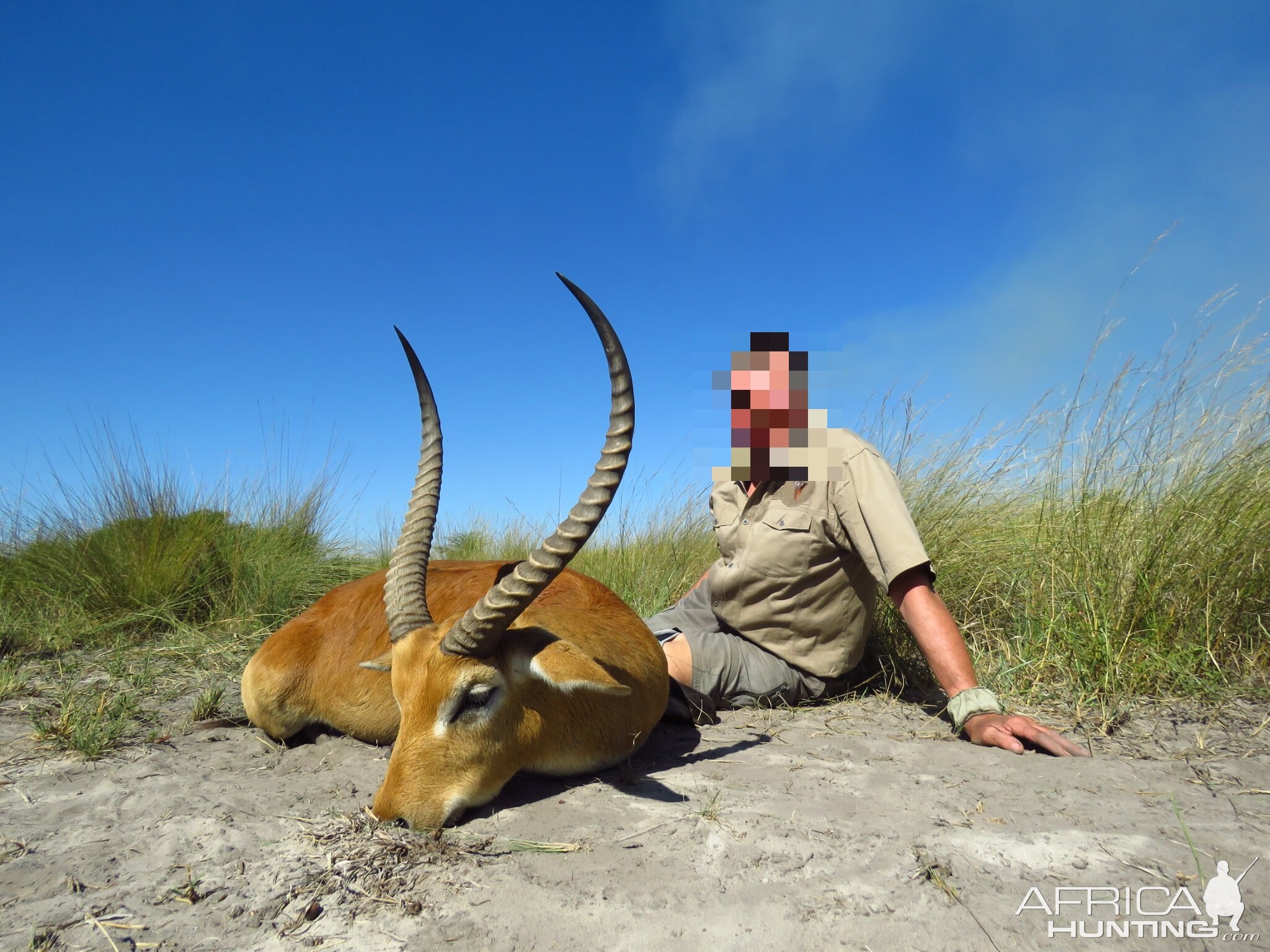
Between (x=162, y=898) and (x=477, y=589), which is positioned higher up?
(x=477, y=589)

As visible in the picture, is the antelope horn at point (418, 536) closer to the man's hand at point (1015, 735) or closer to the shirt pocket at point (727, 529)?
the shirt pocket at point (727, 529)

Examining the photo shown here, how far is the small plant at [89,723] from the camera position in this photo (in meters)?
3.38

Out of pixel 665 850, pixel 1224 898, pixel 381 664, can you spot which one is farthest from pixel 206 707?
pixel 1224 898

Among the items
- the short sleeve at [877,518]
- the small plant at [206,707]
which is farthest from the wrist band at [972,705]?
the small plant at [206,707]

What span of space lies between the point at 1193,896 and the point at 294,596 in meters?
6.59

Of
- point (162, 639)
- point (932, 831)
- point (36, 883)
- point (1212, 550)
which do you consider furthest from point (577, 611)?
point (162, 639)

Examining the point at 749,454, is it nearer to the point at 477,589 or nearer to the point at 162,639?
the point at 477,589

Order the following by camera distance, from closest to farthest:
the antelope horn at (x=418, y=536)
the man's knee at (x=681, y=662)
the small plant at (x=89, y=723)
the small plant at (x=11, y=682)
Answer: the antelope horn at (x=418, y=536), the small plant at (x=89, y=723), the man's knee at (x=681, y=662), the small plant at (x=11, y=682)

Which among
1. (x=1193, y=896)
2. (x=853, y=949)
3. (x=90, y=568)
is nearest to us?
(x=853, y=949)

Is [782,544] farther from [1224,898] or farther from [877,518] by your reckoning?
[1224,898]

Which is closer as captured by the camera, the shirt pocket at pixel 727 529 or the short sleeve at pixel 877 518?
the short sleeve at pixel 877 518

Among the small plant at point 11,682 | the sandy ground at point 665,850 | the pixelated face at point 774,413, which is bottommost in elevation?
the sandy ground at point 665,850

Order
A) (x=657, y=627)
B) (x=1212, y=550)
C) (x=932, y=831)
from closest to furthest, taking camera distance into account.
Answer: (x=932, y=831), (x=1212, y=550), (x=657, y=627)

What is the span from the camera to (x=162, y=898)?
6.95 ft
